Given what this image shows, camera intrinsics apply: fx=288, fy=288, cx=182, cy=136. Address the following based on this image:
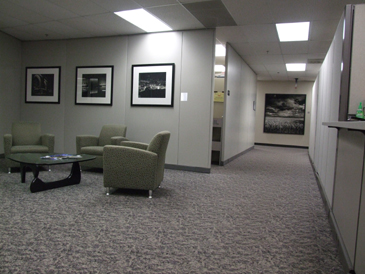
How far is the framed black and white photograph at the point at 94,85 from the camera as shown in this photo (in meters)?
6.35

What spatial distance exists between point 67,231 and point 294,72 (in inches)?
373

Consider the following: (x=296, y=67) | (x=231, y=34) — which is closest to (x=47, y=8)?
(x=231, y=34)

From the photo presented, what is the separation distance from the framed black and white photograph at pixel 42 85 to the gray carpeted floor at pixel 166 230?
2.90 metres

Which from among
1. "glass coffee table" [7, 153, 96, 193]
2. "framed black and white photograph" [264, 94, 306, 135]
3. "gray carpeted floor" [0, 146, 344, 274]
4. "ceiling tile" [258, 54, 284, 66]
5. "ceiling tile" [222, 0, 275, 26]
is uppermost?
"ceiling tile" [258, 54, 284, 66]

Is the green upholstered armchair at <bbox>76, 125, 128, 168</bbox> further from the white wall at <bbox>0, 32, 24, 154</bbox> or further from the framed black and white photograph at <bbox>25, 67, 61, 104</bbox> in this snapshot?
the white wall at <bbox>0, 32, 24, 154</bbox>

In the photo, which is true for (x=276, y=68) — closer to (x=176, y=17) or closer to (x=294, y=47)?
(x=294, y=47)

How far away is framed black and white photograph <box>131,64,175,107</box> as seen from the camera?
231 inches

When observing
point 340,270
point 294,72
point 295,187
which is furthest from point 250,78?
point 340,270

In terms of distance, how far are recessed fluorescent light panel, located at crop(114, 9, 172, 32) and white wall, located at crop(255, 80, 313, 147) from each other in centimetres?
791

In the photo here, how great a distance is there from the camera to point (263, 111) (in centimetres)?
1260

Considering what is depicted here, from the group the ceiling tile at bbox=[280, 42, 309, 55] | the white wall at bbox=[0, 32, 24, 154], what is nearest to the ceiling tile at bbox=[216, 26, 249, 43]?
the ceiling tile at bbox=[280, 42, 309, 55]

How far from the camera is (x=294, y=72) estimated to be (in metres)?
10.0

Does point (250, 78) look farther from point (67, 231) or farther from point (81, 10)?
point (67, 231)

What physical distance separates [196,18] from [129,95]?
7.14ft
